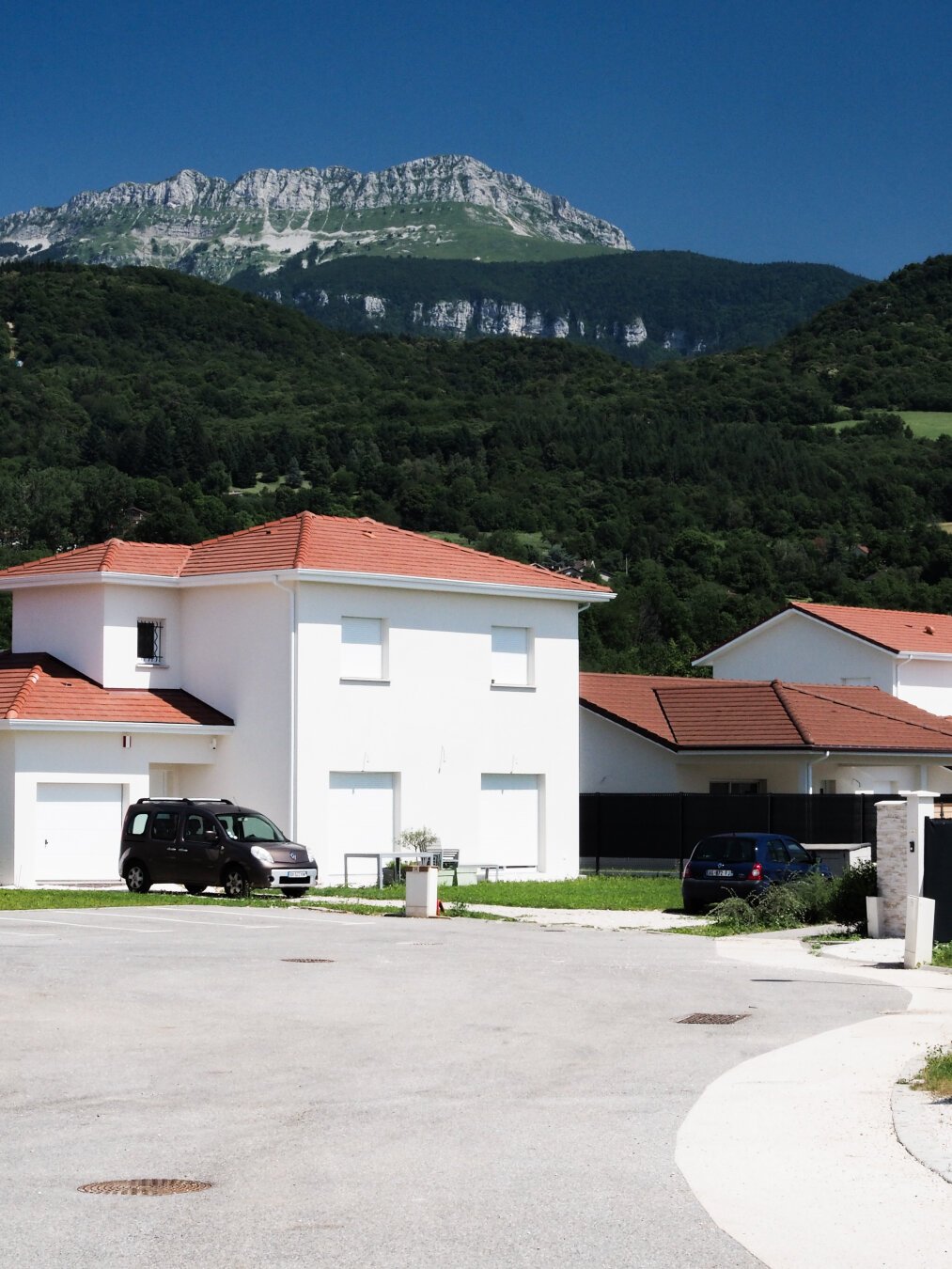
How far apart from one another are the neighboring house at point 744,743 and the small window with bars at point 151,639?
39.6ft

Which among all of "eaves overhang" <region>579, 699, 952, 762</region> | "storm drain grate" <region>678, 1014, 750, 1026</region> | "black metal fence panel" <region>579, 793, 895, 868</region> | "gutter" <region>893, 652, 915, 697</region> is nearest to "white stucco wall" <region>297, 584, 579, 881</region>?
"black metal fence panel" <region>579, 793, 895, 868</region>

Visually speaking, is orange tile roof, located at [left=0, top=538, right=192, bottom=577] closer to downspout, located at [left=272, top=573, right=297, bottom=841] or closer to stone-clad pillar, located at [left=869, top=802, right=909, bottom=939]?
downspout, located at [left=272, top=573, right=297, bottom=841]

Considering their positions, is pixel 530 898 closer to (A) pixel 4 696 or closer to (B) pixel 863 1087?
(A) pixel 4 696

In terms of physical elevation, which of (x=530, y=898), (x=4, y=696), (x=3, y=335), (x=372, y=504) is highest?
(x=3, y=335)

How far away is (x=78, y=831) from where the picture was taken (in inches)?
1453

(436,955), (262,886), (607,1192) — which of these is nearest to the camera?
(607,1192)

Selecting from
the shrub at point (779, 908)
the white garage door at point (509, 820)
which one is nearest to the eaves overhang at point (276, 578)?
the white garage door at point (509, 820)

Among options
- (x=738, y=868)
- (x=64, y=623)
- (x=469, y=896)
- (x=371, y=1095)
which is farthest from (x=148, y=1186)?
(x=64, y=623)

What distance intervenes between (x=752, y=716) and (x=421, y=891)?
1911 centimetres

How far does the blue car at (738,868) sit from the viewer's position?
29.8 metres

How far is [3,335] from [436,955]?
98.9 metres

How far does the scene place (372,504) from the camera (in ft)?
308

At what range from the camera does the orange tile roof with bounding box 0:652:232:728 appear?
120 feet

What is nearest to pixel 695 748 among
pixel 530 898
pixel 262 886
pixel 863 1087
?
pixel 530 898
